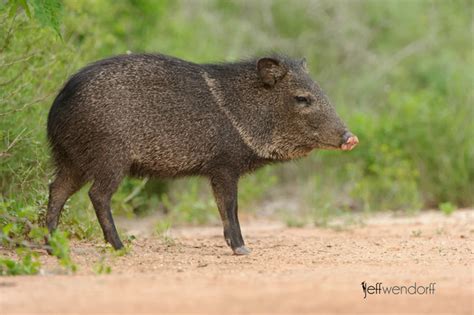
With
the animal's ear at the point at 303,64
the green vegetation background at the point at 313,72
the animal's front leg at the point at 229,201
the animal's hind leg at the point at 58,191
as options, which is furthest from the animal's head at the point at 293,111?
the green vegetation background at the point at 313,72

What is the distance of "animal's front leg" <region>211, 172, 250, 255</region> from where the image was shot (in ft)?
20.6

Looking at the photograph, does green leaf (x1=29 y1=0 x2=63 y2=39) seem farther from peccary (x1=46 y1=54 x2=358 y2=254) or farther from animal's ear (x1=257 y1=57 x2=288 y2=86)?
animal's ear (x1=257 y1=57 x2=288 y2=86)

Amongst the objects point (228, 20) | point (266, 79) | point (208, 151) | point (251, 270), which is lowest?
point (251, 270)

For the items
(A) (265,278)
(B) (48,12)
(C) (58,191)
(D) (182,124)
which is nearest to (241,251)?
(D) (182,124)

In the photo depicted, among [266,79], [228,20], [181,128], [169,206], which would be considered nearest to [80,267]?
[181,128]

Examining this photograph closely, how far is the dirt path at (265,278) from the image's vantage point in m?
3.84

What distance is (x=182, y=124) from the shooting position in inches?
244

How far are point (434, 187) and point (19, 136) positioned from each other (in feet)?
18.0

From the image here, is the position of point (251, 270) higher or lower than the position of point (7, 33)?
lower

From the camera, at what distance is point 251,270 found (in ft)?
17.0

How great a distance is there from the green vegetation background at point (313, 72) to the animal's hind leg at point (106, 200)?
510mm

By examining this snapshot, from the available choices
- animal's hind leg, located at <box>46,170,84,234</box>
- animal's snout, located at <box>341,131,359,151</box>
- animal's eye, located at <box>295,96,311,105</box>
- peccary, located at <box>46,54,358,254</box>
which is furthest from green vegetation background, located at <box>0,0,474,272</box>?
animal's snout, located at <box>341,131,359,151</box>

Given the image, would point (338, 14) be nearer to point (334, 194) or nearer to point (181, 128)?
point (334, 194)

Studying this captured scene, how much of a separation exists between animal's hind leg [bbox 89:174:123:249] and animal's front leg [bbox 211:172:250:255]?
0.75 metres
